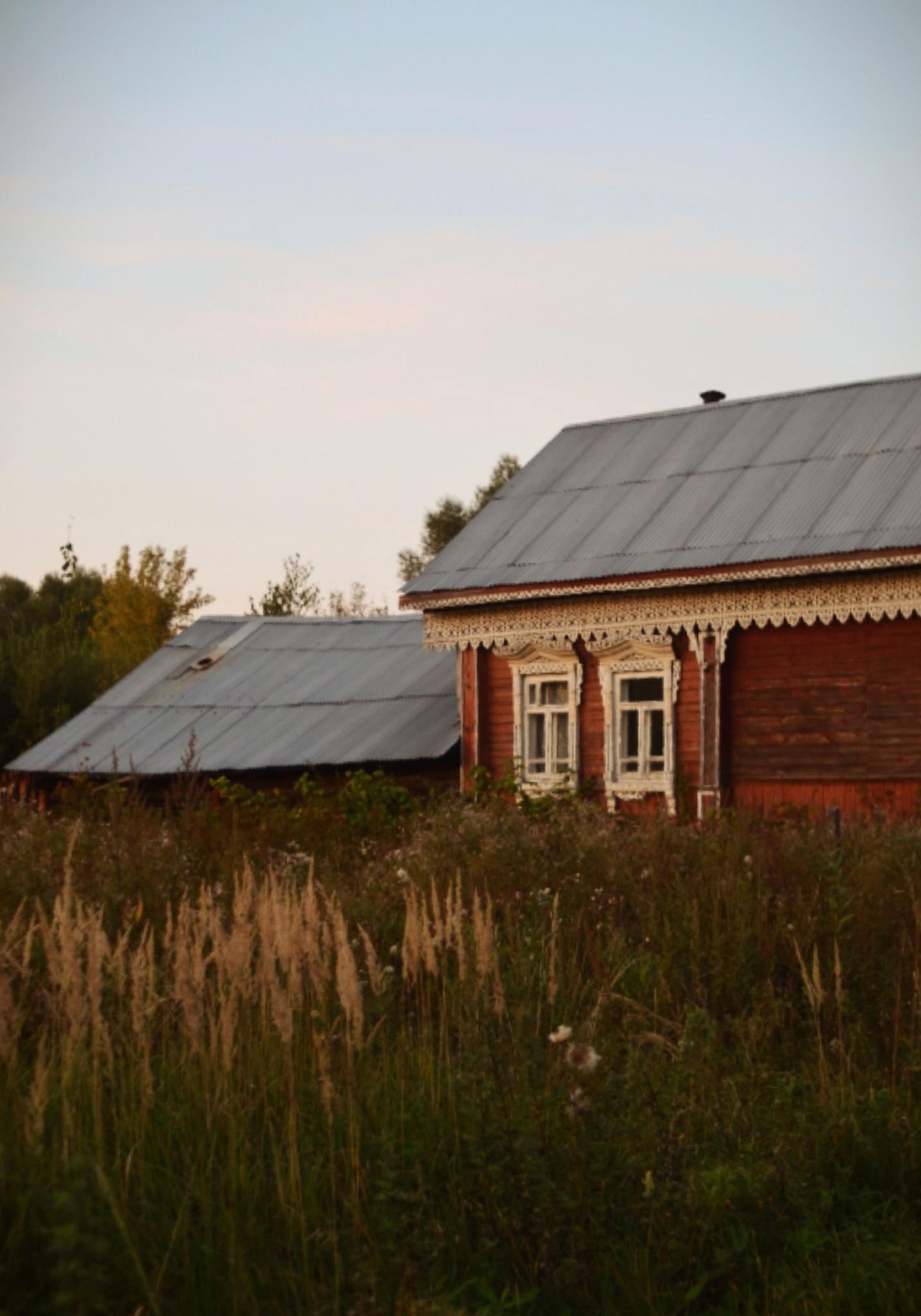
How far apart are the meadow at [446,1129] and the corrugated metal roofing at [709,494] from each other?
10.0m

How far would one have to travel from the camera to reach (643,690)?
58.1 feet

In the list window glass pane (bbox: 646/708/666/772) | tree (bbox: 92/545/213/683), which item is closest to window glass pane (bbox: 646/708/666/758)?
window glass pane (bbox: 646/708/666/772)

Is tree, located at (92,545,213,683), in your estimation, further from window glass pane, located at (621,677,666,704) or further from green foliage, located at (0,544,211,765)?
window glass pane, located at (621,677,666,704)

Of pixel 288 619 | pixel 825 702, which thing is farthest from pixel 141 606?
pixel 825 702

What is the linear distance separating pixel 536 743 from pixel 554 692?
0.67 m

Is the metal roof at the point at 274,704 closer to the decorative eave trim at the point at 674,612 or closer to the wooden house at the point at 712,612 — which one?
the decorative eave trim at the point at 674,612

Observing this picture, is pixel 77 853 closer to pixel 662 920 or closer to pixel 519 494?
pixel 662 920

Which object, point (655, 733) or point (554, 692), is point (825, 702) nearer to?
point (655, 733)

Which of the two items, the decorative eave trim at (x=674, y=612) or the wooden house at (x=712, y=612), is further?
the wooden house at (x=712, y=612)

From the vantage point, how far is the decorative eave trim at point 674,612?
1552 centimetres

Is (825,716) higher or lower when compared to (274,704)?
lower

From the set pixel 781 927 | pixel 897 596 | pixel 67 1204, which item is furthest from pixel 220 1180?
pixel 897 596

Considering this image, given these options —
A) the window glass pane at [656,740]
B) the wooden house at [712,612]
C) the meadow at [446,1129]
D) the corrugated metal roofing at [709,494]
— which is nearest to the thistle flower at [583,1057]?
the meadow at [446,1129]

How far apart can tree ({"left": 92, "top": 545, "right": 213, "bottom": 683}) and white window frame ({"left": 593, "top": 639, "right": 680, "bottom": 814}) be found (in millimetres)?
30468
